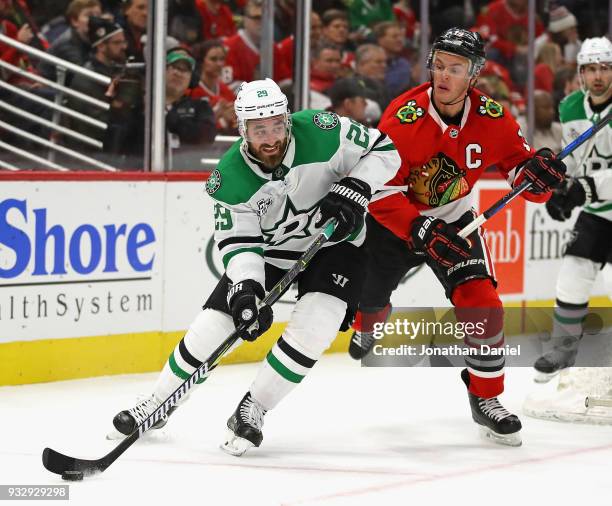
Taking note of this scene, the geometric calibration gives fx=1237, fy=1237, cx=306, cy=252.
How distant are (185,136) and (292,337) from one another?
7.00 feet

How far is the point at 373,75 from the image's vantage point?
6305mm

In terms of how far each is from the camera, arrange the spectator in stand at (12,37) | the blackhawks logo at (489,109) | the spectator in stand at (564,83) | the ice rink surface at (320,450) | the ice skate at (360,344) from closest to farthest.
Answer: the ice rink surface at (320,450), the blackhawks logo at (489,109), the ice skate at (360,344), the spectator in stand at (12,37), the spectator in stand at (564,83)

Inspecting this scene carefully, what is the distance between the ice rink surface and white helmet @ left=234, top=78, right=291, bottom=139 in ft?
3.19

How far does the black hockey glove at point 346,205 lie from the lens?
11.7ft

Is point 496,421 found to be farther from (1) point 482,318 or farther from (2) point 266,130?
(2) point 266,130

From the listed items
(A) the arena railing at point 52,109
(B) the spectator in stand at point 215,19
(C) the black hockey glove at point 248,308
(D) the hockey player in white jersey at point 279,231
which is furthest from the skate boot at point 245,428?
(B) the spectator in stand at point 215,19

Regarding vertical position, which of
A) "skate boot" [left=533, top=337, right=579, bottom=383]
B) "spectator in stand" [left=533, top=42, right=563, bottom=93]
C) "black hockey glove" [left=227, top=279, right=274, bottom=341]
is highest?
"spectator in stand" [left=533, top=42, right=563, bottom=93]

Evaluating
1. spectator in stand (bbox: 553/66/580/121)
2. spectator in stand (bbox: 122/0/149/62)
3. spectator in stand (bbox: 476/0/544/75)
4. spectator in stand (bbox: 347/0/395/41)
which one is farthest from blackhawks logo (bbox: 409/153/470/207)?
spectator in stand (bbox: 553/66/580/121)

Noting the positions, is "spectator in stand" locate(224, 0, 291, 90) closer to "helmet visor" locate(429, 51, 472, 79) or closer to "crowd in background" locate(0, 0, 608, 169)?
"crowd in background" locate(0, 0, 608, 169)

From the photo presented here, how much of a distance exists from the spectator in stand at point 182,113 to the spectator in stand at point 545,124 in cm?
215

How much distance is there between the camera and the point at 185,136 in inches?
217

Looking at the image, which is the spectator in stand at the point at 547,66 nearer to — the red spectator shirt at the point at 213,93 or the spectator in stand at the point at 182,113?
the red spectator shirt at the point at 213,93

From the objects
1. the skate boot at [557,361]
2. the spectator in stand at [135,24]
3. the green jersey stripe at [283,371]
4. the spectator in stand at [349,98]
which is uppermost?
the spectator in stand at [135,24]

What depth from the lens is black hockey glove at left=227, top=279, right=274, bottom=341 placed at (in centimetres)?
343
